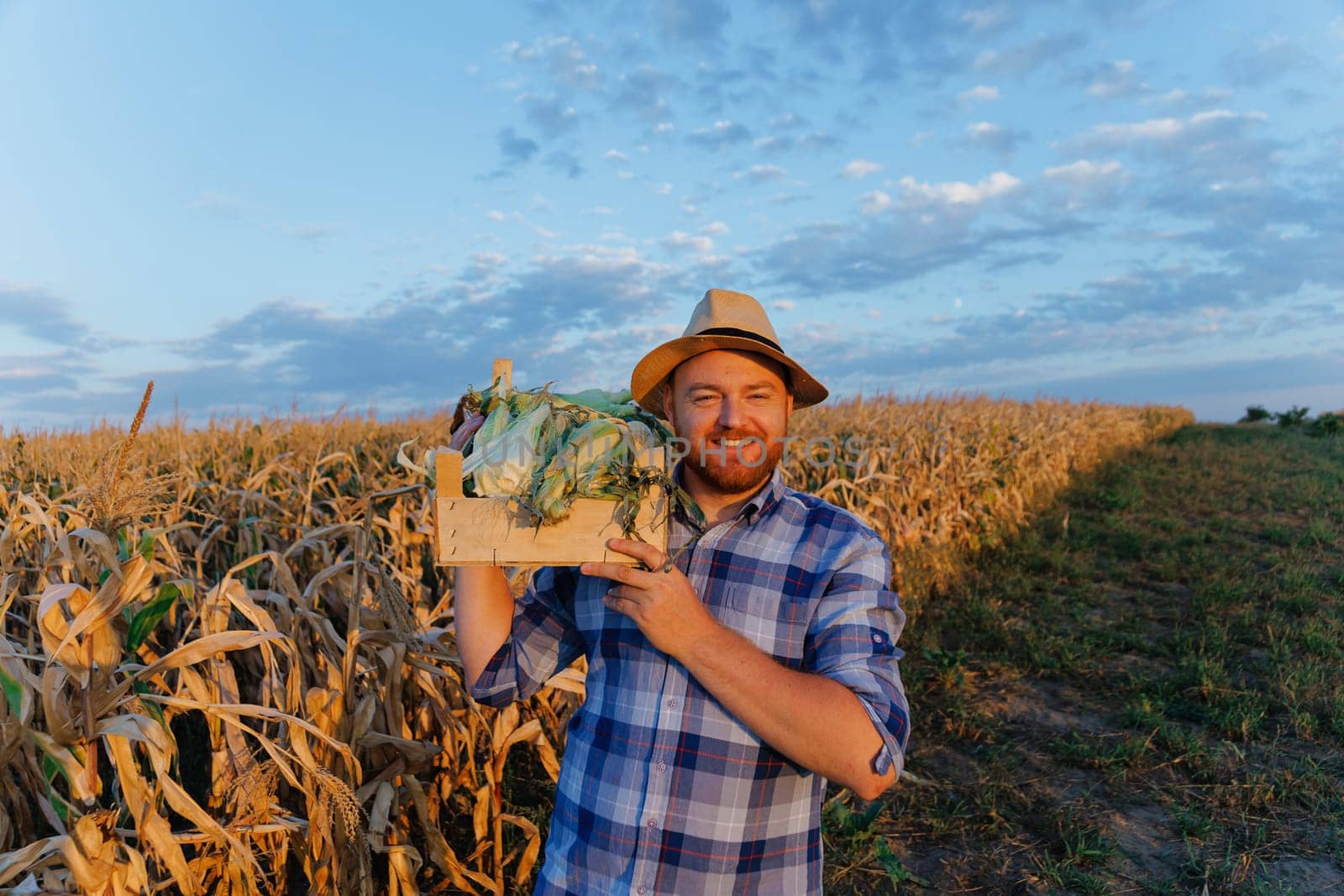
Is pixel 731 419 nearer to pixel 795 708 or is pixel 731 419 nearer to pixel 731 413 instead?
pixel 731 413

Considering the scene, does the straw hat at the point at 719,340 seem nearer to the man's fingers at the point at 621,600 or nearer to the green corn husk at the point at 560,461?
the green corn husk at the point at 560,461

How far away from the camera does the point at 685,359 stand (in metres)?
2.30

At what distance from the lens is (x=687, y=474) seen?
2.31 m

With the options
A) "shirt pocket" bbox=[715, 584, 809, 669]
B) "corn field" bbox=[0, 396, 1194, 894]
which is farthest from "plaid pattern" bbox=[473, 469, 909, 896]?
"corn field" bbox=[0, 396, 1194, 894]

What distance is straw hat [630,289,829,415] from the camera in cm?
219

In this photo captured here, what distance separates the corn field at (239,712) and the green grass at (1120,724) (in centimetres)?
170

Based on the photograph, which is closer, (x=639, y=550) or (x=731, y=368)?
(x=639, y=550)

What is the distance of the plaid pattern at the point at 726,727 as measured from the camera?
1973 mm

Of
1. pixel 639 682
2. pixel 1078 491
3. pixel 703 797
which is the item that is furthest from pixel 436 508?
pixel 1078 491

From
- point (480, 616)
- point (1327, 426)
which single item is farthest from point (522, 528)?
point (1327, 426)

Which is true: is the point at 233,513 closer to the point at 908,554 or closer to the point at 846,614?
the point at 846,614

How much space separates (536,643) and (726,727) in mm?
640

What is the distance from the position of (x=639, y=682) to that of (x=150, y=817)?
4.28ft

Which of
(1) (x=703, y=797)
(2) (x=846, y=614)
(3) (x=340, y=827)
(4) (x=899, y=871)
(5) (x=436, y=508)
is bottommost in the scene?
(4) (x=899, y=871)
